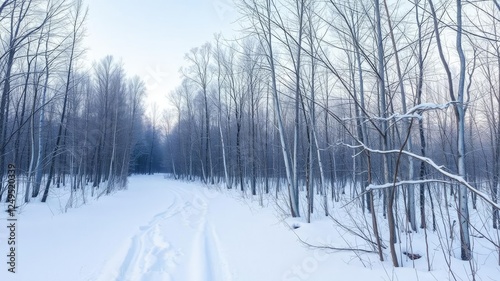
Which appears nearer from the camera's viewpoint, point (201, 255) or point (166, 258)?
point (166, 258)

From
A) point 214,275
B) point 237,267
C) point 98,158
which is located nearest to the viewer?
point 214,275

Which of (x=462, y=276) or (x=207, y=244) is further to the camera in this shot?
(x=207, y=244)

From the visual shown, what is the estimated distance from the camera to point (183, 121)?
33625 mm

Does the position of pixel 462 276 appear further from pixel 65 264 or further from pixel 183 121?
pixel 183 121

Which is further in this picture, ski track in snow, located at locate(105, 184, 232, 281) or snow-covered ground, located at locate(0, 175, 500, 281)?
ski track in snow, located at locate(105, 184, 232, 281)

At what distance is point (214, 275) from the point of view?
154 inches

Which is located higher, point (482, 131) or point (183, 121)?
point (183, 121)

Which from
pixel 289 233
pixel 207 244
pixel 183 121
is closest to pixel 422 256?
pixel 289 233

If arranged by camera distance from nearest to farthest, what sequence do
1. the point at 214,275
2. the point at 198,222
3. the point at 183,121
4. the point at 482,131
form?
1. the point at 214,275
2. the point at 198,222
3. the point at 482,131
4. the point at 183,121

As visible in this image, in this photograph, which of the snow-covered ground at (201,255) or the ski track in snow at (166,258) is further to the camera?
the ski track in snow at (166,258)

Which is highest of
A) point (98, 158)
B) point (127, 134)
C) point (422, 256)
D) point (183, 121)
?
point (183, 121)

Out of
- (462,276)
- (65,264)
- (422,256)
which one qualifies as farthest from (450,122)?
(65,264)

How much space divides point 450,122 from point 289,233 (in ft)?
12.8

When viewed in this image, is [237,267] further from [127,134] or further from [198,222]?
[127,134]
